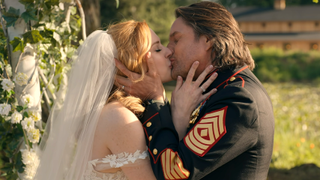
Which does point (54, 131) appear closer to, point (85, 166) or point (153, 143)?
point (85, 166)

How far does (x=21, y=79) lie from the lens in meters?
2.63

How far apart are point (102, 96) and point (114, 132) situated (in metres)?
0.38

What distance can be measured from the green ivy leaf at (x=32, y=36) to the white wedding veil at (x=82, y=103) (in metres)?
0.41

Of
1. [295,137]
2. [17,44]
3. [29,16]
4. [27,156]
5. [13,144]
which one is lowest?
[295,137]

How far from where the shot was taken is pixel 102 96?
2541 mm

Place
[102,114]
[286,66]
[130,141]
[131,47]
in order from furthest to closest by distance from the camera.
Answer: [286,66]
[131,47]
[102,114]
[130,141]

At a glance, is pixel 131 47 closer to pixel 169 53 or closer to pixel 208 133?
pixel 169 53

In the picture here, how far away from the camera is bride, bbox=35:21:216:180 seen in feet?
7.60

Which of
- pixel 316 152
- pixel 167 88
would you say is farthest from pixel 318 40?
pixel 316 152

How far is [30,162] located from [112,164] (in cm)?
92

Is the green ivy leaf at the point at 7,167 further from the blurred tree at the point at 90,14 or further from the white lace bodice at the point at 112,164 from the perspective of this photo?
the blurred tree at the point at 90,14

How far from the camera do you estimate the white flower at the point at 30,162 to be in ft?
8.98

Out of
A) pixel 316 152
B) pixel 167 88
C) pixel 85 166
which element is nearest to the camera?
pixel 85 166

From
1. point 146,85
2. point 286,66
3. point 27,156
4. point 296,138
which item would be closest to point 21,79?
point 27,156
